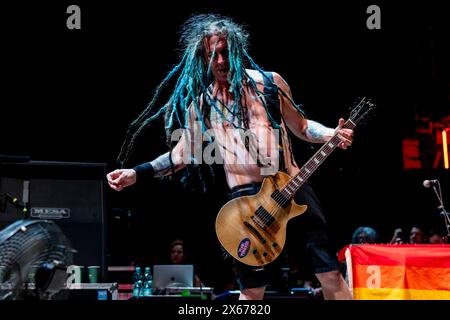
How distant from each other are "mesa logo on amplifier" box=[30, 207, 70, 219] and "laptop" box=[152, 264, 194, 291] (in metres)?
2.77

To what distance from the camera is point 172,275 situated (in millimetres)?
5637

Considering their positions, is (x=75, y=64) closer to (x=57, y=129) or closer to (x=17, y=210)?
(x=57, y=129)

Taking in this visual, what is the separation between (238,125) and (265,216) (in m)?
0.48

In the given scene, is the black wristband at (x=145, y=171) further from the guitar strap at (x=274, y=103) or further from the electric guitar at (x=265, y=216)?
the guitar strap at (x=274, y=103)

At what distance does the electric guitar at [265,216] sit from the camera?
2826 millimetres

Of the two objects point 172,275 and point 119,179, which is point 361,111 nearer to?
point 119,179

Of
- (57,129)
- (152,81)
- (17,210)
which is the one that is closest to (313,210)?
(17,210)

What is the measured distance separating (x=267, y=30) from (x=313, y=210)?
133 inches

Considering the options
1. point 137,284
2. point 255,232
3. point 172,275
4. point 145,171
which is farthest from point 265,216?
point 172,275

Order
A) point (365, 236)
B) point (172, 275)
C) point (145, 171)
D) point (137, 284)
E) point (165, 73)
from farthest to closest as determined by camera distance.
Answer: point (165, 73), point (365, 236), point (172, 275), point (137, 284), point (145, 171)

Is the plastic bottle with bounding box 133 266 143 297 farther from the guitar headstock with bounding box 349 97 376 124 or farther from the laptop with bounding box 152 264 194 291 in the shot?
the guitar headstock with bounding box 349 97 376 124

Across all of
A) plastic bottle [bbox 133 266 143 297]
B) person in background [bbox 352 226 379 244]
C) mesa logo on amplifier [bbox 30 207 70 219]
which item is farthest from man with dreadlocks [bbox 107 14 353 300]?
person in background [bbox 352 226 379 244]

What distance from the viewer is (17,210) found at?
2.68 meters

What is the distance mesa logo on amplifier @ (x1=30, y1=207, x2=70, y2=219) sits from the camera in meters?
2.85
